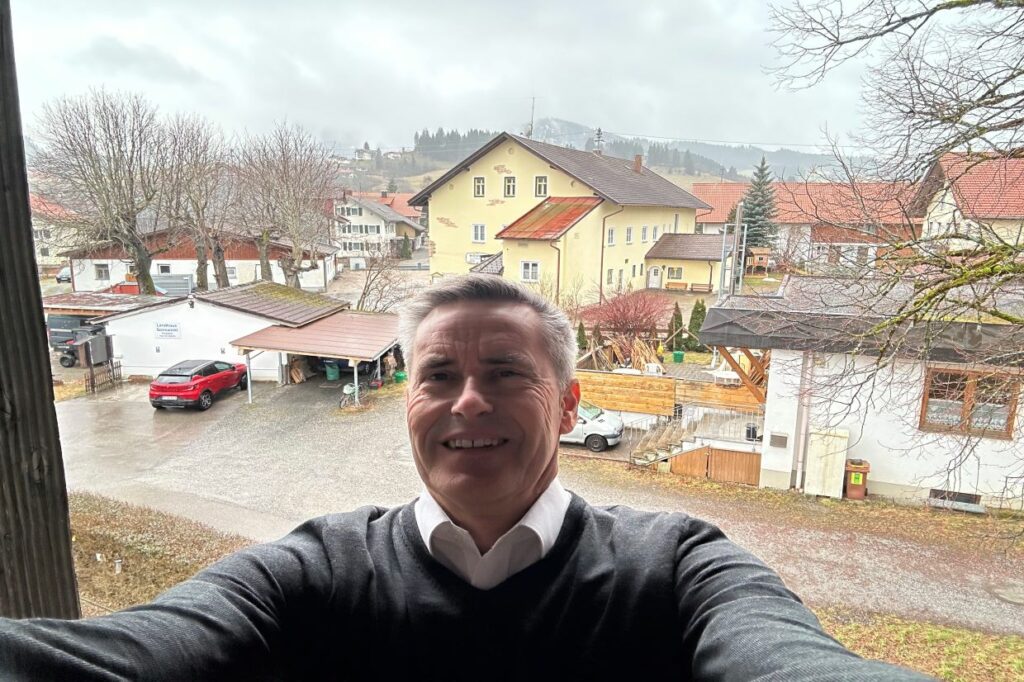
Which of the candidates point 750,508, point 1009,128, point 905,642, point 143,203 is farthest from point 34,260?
point 143,203

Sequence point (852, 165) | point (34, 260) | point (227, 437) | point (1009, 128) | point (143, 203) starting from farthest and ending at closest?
point (143, 203), point (227, 437), point (852, 165), point (1009, 128), point (34, 260)

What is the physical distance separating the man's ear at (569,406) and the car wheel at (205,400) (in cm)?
726

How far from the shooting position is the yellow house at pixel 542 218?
8.47 m

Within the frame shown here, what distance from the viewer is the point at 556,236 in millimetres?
8406

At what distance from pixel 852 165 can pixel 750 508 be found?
2679mm

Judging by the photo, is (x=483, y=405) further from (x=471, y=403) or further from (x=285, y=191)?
(x=285, y=191)

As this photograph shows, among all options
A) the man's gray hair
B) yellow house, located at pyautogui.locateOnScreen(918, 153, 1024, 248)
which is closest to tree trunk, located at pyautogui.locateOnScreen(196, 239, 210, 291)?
yellow house, located at pyautogui.locateOnScreen(918, 153, 1024, 248)

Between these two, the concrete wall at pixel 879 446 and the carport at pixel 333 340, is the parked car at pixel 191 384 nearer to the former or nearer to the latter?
the carport at pixel 333 340

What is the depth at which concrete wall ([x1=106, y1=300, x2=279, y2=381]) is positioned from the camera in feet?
26.4

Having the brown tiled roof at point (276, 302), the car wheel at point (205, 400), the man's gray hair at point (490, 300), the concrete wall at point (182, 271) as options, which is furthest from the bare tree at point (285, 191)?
the man's gray hair at point (490, 300)

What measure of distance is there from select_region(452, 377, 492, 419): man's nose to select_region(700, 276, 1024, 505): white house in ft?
7.29

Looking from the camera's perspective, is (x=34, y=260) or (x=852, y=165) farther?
(x=852, y=165)

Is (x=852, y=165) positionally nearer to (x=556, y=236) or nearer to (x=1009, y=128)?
(x=1009, y=128)

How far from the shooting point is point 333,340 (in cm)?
750
